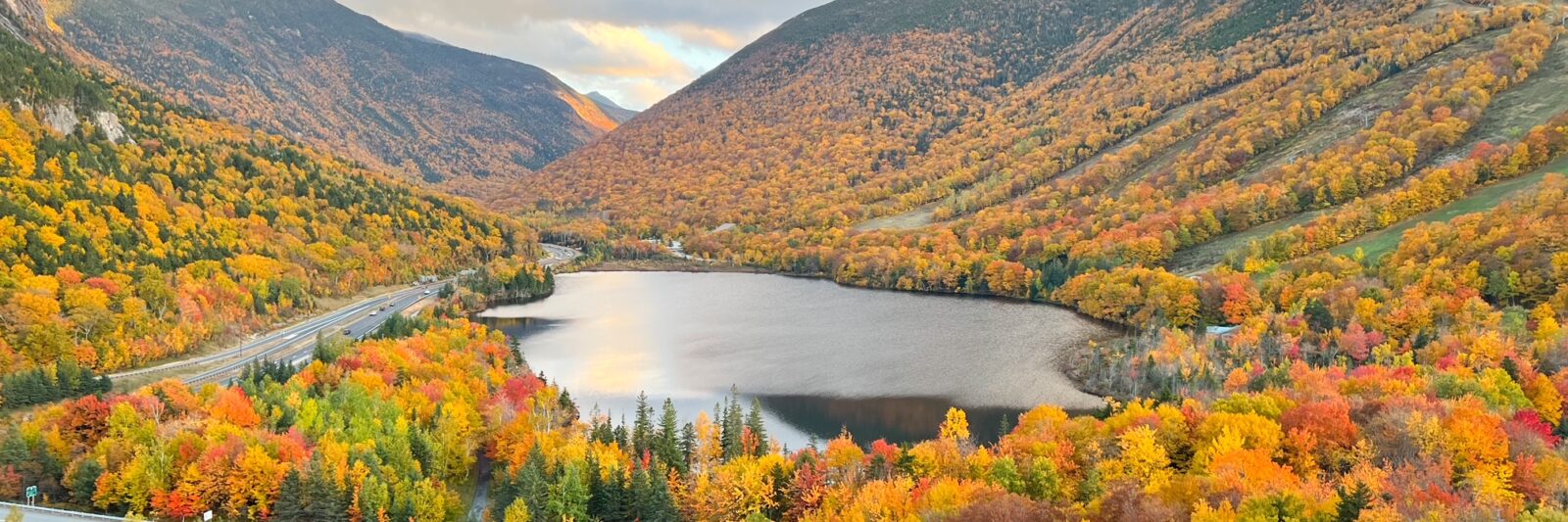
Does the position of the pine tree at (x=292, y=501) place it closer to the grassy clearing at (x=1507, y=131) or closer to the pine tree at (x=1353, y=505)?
the pine tree at (x=1353, y=505)

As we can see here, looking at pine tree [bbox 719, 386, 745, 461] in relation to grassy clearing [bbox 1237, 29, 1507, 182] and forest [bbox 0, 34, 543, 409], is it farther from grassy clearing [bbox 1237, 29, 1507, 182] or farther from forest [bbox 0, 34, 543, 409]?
grassy clearing [bbox 1237, 29, 1507, 182]

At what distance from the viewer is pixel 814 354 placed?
9025cm

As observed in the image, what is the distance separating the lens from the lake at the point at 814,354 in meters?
68.6

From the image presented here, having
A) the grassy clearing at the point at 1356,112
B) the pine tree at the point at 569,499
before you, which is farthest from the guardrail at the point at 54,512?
the grassy clearing at the point at 1356,112

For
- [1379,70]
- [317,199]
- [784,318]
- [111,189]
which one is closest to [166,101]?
[317,199]

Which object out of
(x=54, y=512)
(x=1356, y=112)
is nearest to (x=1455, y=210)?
(x=1356, y=112)

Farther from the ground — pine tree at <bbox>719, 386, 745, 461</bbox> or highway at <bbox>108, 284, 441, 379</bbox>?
highway at <bbox>108, 284, 441, 379</bbox>

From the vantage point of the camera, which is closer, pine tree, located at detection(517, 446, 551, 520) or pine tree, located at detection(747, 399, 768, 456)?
pine tree, located at detection(517, 446, 551, 520)

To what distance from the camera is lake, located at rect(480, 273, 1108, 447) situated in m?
68.6

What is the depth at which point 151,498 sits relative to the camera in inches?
1761

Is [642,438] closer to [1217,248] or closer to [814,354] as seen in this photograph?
[814,354]

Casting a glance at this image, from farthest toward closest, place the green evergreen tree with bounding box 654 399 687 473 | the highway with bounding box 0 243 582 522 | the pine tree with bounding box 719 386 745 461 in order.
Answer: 1. the pine tree with bounding box 719 386 745 461
2. the green evergreen tree with bounding box 654 399 687 473
3. the highway with bounding box 0 243 582 522

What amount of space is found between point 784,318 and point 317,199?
76.8 m

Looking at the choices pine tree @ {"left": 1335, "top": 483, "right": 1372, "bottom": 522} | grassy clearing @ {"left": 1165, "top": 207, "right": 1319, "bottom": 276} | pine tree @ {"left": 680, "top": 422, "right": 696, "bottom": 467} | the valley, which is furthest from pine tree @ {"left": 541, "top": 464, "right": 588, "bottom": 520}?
grassy clearing @ {"left": 1165, "top": 207, "right": 1319, "bottom": 276}
